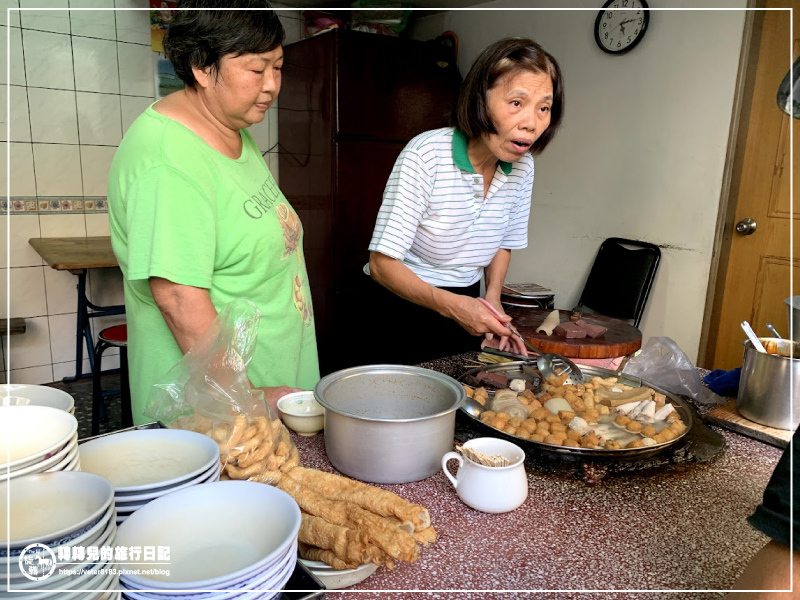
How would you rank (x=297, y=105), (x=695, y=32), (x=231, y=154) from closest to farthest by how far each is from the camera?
1. (x=231, y=154)
2. (x=695, y=32)
3. (x=297, y=105)

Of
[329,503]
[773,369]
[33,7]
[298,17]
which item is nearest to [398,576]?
[329,503]

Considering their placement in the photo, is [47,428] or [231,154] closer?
[47,428]

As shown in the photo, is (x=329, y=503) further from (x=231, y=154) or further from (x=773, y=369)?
(x=773, y=369)

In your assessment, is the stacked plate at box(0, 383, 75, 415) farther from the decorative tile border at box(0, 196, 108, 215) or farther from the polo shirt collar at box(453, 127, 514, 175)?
the decorative tile border at box(0, 196, 108, 215)

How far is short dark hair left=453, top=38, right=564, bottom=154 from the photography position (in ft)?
4.98

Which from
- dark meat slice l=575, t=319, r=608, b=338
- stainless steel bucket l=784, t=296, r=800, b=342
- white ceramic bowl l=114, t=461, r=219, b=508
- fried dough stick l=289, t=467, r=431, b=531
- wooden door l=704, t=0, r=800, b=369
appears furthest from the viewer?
wooden door l=704, t=0, r=800, b=369

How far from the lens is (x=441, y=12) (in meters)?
4.33

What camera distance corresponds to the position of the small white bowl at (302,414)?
3.78 ft

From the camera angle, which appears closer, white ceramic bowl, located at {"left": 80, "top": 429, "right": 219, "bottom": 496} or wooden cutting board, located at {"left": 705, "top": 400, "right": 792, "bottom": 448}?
white ceramic bowl, located at {"left": 80, "top": 429, "right": 219, "bottom": 496}

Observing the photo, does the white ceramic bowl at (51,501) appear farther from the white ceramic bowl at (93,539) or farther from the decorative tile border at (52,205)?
the decorative tile border at (52,205)

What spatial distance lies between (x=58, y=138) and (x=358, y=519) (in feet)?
11.7

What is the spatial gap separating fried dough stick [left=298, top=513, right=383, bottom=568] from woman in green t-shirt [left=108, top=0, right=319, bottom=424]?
1.58ft

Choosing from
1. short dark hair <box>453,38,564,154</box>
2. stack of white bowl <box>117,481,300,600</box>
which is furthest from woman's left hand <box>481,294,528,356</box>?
stack of white bowl <box>117,481,300,600</box>

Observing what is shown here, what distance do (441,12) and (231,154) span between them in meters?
3.58
